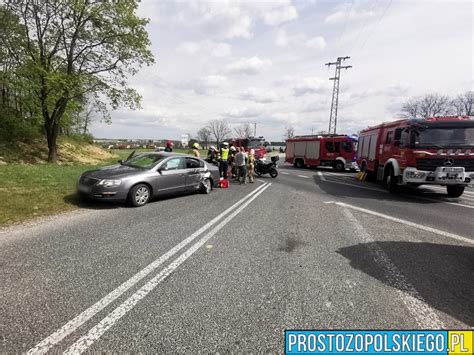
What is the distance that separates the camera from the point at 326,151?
21.2 meters

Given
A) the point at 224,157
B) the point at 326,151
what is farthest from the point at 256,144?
the point at 224,157

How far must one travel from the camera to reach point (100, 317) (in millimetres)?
2379

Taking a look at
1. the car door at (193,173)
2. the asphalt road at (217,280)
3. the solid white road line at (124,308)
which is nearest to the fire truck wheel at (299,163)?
the car door at (193,173)

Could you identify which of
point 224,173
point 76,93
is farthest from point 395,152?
point 76,93

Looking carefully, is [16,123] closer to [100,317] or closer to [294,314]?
[100,317]

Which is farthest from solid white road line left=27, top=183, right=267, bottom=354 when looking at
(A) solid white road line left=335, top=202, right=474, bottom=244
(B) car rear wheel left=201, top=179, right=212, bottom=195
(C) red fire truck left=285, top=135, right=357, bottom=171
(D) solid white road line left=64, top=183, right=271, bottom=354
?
(C) red fire truck left=285, top=135, right=357, bottom=171

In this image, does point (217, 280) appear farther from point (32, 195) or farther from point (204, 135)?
point (204, 135)

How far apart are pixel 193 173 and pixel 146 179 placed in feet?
6.15

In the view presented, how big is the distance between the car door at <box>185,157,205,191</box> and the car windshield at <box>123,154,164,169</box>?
3.23 ft

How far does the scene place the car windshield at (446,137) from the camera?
8.42 metres

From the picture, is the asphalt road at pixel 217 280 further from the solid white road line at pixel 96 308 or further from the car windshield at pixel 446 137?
the car windshield at pixel 446 137

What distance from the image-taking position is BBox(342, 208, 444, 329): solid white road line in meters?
2.45

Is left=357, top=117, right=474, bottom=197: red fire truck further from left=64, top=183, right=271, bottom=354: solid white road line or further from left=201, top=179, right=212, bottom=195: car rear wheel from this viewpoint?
left=64, top=183, right=271, bottom=354: solid white road line

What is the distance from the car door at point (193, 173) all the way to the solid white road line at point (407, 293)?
5494mm
